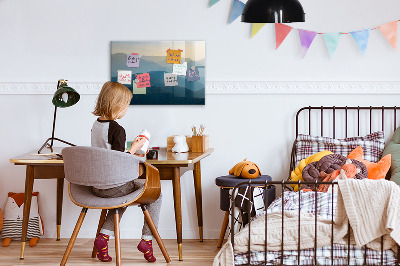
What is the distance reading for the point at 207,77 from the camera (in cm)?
→ 446

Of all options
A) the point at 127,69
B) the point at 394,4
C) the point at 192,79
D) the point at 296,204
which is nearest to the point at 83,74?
the point at 127,69

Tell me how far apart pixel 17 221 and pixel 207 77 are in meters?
1.70

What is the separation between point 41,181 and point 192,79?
53.1 inches

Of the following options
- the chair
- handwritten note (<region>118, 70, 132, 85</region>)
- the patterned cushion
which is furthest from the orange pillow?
handwritten note (<region>118, 70, 132, 85</region>)

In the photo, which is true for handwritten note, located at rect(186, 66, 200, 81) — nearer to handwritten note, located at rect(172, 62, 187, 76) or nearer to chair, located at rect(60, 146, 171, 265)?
handwritten note, located at rect(172, 62, 187, 76)

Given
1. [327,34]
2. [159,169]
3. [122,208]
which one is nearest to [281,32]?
[327,34]

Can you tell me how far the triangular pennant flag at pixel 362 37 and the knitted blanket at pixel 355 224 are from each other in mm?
1607

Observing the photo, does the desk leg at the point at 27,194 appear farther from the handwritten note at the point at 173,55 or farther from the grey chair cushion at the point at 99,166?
the handwritten note at the point at 173,55

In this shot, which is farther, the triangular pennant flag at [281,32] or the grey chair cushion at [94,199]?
the triangular pennant flag at [281,32]

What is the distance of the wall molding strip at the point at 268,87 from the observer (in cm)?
439

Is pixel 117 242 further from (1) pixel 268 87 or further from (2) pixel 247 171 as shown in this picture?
(1) pixel 268 87

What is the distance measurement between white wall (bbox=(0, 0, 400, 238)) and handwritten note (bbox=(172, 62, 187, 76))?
0.18 meters

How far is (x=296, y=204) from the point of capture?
11.3ft

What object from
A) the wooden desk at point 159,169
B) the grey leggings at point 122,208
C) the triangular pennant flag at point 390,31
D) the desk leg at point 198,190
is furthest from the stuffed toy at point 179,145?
the triangular pennant flag at point 390,31
